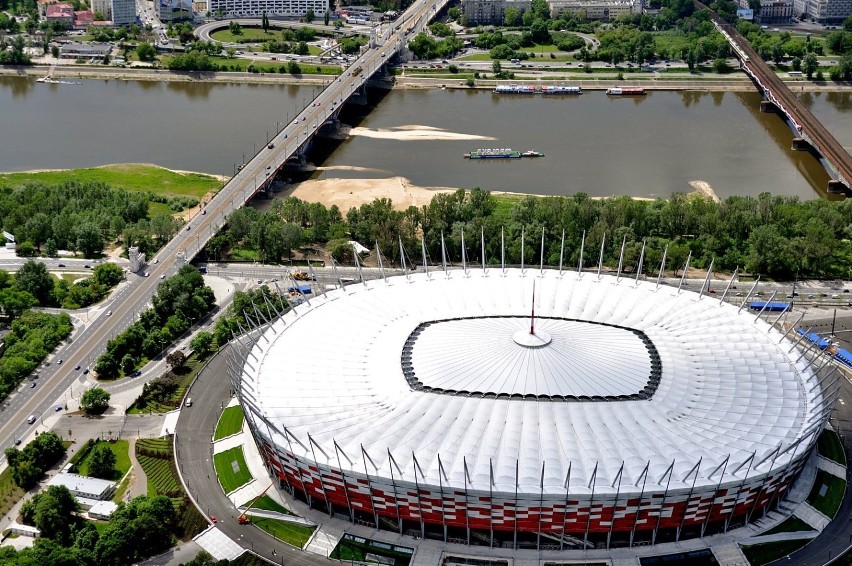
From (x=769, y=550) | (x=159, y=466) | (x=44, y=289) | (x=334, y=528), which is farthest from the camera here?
(x=44, y=289)

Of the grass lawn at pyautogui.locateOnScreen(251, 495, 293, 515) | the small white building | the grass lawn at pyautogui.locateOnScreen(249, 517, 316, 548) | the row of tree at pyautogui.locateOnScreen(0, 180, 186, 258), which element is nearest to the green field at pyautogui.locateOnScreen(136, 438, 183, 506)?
the small white building

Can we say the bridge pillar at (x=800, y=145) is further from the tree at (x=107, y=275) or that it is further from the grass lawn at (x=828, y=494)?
the tree at (x=107, y=275)

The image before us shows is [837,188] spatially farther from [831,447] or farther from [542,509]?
[542,509]

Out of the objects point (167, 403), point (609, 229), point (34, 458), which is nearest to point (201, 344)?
point (167, 403)

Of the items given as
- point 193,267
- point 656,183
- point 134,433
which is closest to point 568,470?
point 134,433

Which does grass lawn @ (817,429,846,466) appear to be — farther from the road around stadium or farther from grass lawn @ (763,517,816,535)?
grass lawn @ (763,517,816,535)

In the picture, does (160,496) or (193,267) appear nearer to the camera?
(160,496)

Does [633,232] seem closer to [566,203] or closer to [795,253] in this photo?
[566,203]
